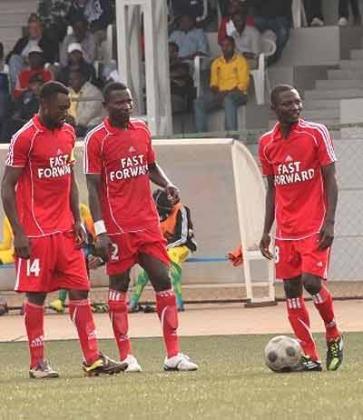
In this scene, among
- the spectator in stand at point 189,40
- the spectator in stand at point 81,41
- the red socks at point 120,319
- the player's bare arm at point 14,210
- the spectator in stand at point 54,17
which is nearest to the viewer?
the player's bare arm at point 14,210

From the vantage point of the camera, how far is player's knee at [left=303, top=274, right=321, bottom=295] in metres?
11.8

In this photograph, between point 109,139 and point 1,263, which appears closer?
point 109,139

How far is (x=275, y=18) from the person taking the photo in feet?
90.1

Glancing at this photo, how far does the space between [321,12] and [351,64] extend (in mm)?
1618

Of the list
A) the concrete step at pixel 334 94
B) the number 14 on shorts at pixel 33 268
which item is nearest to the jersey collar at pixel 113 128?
the number 14 on shorts at pixel 33 268

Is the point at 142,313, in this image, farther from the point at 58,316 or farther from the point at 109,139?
the point at 109,139

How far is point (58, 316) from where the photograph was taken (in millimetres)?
19234

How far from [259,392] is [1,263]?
31.7 feet

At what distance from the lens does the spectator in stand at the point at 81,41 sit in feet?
91.5

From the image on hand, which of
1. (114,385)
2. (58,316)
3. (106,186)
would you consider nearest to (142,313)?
(58,316)

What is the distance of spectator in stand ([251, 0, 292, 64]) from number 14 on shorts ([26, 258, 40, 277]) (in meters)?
15.4

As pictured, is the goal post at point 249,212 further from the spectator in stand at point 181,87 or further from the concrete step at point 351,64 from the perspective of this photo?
the concrete step at point 351,64

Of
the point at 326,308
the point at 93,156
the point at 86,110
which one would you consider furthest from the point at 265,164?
the point at 86,110

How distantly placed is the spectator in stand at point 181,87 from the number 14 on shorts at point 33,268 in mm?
14679
